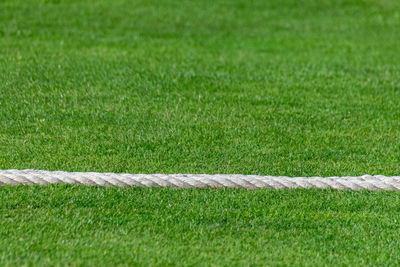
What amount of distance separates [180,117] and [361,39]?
4.85 meters

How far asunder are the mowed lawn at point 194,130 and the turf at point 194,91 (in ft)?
0.08

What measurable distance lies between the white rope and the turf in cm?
30

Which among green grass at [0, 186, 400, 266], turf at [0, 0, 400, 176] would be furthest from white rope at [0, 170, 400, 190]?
turf at [0, 0, 400, 176]

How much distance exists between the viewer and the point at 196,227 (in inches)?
150

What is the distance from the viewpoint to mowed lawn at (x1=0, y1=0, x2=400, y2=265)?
3.65 m

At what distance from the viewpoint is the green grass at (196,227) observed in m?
3.46

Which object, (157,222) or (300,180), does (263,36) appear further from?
(157,222)

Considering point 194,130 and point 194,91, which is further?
point 194,91

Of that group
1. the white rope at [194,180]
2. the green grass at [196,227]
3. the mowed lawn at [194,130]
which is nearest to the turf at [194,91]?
the mowed lawn at [194,130]

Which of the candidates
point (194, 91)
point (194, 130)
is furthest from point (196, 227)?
point (194, 91)

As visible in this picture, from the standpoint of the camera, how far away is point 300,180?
4441 mm

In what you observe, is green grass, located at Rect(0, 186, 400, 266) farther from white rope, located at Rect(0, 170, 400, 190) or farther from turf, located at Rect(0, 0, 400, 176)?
turf, located at Rect(0, 0, 400, 176)

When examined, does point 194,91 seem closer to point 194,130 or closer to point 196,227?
point 194,130

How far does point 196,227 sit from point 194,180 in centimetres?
57
